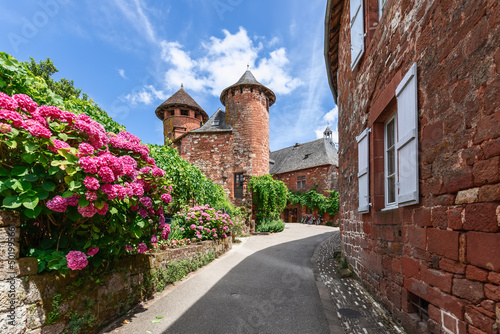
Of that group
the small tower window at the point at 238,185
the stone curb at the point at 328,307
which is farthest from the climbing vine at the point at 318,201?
the stone curb at the point at 328,307

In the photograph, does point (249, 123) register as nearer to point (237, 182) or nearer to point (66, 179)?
point (237, 182)

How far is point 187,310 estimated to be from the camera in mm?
3570

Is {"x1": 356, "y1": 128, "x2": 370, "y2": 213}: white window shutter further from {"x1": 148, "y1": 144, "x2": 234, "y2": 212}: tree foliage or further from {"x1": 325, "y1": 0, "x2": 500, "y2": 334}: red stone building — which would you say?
Answer: {"x1": 148, "y1": 144, "x2": 234, "y2": 212}: tree foliage

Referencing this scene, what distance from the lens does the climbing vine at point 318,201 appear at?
2294cm

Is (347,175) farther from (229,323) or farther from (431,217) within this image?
(229,323)

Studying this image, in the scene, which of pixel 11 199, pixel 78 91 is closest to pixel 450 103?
pixel 11 199

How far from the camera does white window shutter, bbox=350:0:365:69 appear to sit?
15.1 ft

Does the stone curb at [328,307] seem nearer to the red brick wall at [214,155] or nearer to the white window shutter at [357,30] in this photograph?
the white window shutter at [357,30]

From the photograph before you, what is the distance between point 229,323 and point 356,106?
459 centimetres

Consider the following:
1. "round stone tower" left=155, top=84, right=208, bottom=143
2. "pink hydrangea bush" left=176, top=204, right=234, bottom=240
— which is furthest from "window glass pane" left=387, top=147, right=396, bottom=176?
"round stone tower" left=155, top=84, right=208, bottom=143

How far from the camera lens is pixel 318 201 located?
77.2 ft

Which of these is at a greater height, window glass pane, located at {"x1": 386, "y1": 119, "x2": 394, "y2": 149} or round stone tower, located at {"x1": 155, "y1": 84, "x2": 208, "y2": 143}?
round stone tower, located at {"x1": 155, "y1": 84, "x2": 208, "y2": 143}

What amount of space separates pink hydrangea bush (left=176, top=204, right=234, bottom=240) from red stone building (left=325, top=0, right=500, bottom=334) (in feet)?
13.8

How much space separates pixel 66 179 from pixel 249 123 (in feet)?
48.7
